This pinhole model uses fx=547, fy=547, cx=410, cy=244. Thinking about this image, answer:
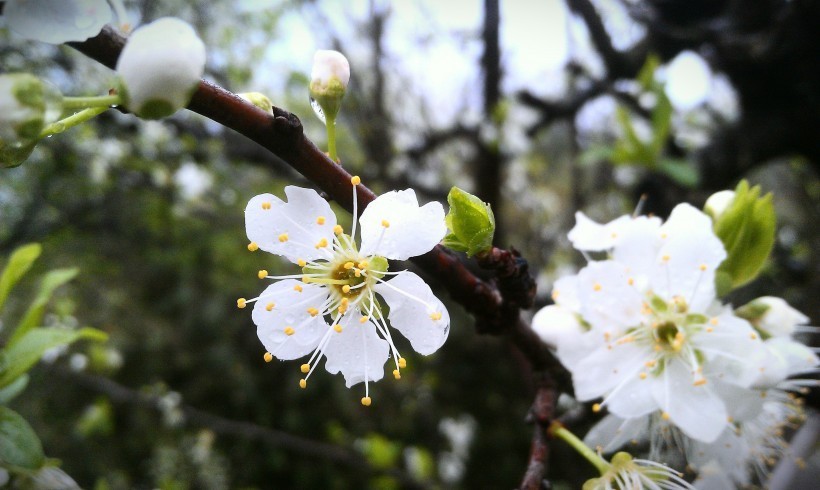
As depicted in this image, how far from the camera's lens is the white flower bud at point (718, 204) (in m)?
0.85

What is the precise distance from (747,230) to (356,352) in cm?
60

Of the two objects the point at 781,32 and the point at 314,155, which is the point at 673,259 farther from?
the point at 781,32

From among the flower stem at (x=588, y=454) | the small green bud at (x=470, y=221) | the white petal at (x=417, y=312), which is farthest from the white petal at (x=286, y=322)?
the flower stem at (x=588, y=454)

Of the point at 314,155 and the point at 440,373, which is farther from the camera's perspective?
the point at 440,373

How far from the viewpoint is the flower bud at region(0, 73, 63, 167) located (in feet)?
1.39

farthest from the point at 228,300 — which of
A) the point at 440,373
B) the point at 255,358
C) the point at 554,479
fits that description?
the point at 554,479

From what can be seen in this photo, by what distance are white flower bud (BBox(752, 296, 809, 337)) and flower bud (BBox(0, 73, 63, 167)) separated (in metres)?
0.93

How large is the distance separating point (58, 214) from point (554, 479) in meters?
2.83

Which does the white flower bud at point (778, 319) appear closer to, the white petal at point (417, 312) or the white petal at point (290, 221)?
the white petal at point (417, 312)

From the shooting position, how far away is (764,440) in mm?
1006

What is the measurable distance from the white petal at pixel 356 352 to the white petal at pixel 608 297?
0.30 m

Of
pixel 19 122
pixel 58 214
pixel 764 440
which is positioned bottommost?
pixel 764 440

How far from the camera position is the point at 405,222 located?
606 mm

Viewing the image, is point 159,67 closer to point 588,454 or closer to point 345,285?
point 345,285
